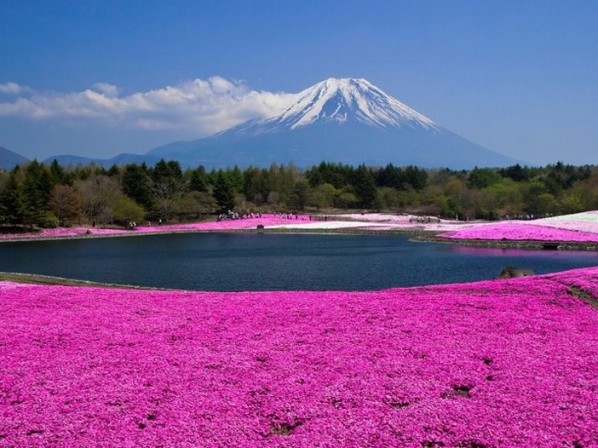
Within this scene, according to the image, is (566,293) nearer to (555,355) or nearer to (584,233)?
(555,355)

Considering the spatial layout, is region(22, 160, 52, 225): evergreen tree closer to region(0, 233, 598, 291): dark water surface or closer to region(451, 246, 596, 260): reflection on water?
region(0, 233, 598, 291): dark water surface

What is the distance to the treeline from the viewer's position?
245ft

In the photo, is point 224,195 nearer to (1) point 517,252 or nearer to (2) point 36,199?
(2) point 36,199

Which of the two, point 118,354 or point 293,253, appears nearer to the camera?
point 118,354

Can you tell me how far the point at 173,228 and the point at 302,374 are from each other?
70.3 meters

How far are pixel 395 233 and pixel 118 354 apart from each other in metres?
60.8

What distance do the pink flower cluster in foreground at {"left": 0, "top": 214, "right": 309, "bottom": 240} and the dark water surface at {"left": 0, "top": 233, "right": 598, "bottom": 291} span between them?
762cm

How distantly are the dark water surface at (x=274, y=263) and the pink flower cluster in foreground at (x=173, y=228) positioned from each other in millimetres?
7622

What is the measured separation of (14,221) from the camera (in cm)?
7025

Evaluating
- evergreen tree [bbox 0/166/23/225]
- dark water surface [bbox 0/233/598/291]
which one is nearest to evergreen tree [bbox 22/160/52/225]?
evergreen tree [bbox 0/166/23/225]

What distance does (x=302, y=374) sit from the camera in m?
11.0

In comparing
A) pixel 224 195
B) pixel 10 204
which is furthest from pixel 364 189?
pixel 10 204

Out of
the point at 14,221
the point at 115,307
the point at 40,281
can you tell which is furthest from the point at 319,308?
the point at 14,221

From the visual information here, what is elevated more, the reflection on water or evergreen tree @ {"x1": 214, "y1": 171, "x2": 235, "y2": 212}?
evergreen tree @ {"x1": 214, "y1": 171, "x2": 235, "y2": 212}
